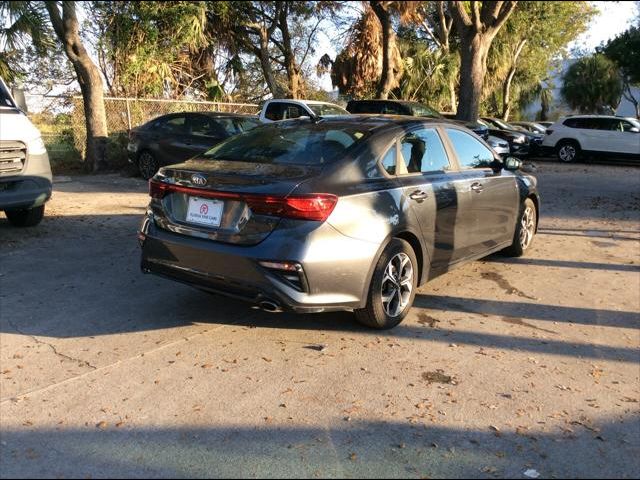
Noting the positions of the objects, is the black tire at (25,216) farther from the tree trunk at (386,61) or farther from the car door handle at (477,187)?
the tree trunk at (386,61)

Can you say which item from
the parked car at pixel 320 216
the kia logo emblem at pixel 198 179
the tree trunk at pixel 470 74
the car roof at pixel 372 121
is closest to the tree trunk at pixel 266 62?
the tree trunk at pixel 470 74

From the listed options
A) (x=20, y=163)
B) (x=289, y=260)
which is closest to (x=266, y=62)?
(x=20, y=163)

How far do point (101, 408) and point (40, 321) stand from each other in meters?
1.61

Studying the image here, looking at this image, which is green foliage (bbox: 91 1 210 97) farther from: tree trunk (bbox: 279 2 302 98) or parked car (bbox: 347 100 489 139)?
parked car (bbox: 347 100 489 139)

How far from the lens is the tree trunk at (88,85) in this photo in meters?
12.6

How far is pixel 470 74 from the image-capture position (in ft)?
43.6

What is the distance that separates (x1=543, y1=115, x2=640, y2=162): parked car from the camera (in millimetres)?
19906

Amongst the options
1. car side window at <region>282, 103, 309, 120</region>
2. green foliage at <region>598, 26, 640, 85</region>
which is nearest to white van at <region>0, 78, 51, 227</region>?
car side window at <region>282, 103, 309, 120</region>

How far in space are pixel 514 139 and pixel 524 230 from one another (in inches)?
574

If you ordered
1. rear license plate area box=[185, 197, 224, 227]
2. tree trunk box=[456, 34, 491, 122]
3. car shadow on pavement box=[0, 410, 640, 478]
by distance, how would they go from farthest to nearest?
tree trunk box=[456, 34, 491, 122], rear license plate area box=[185, 197, 224, 227], car shadow on pavement box=[0, 410, 640, 478]

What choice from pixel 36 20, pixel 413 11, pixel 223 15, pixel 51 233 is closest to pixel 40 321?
pixel 51 233

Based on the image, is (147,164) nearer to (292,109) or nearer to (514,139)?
(292,109)

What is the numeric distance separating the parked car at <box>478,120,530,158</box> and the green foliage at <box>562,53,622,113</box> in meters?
27.8

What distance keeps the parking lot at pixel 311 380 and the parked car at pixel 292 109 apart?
25.1 ft
